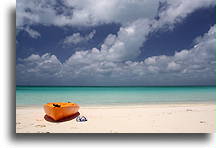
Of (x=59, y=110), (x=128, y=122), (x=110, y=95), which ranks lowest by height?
(x=128, y=122)

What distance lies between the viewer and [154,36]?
4008 millimetres

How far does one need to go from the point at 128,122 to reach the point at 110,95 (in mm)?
1369

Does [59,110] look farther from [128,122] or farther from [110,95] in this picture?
[110,95]

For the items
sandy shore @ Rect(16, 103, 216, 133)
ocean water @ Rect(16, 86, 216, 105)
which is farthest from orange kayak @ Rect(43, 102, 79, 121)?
ocean water @ Rect(16, 86, 216, 105)

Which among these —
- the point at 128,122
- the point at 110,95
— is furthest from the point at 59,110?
the point at 110,95

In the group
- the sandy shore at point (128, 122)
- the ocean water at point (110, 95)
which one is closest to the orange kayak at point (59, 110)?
the sandy shore at point (128, 122)

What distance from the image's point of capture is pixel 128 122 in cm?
391

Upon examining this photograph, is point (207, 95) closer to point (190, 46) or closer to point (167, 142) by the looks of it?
point (190, 46)

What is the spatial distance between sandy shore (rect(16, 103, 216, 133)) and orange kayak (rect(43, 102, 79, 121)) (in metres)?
0.10

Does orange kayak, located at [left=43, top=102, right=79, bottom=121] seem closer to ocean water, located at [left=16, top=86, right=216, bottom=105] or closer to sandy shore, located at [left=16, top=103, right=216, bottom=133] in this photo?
sandy shore, located at [left=16, top=103, right=216, bottom=133]

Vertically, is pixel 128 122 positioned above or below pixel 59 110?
below

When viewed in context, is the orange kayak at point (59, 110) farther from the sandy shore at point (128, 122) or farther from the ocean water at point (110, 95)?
the ocean water at point (110, 95)

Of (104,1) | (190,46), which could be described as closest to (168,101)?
(190,46)

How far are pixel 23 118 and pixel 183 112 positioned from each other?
2.74 m
